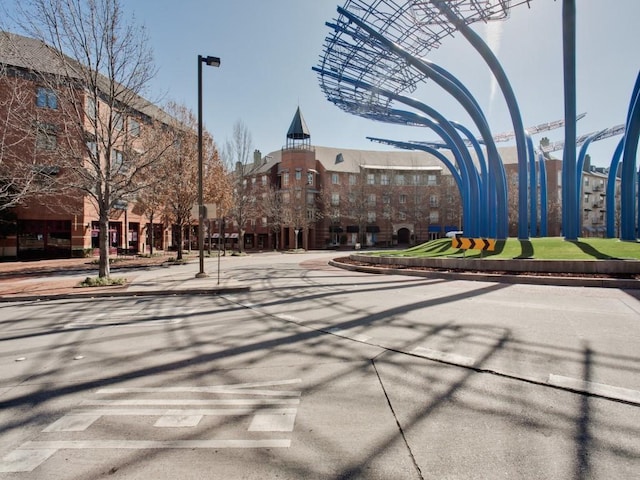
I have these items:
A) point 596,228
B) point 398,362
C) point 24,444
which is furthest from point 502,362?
point 596,228

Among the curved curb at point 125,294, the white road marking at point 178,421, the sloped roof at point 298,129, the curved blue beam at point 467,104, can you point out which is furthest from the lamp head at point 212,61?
the sloped roof at point 298,129

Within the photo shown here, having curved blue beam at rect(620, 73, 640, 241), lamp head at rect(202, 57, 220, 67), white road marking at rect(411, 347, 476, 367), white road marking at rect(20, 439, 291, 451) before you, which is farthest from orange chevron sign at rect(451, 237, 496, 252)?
white road marking at rect(20, 439, 291, 451)

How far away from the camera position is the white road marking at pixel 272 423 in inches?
126

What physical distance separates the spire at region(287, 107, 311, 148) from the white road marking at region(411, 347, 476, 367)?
52.3 metres

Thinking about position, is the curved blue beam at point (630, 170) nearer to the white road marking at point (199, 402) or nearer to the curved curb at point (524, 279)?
the curved curb at point (524, 279)

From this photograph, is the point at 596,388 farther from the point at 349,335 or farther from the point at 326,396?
the point at 349,335

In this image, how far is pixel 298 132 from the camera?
5459 centimetres

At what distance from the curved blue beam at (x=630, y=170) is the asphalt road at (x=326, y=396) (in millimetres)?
14567

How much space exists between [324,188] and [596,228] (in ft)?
171

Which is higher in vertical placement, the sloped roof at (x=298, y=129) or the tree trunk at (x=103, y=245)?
the sloped roof at (x=298, y=129)

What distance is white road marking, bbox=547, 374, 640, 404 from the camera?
3672 millimetres

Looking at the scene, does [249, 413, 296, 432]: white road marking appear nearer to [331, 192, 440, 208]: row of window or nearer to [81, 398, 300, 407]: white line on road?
[81, 398, 300, 407]: white line on road

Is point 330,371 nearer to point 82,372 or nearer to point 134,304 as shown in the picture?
point 82,372

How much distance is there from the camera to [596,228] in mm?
67812
